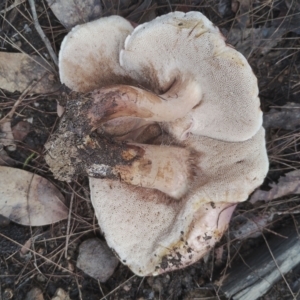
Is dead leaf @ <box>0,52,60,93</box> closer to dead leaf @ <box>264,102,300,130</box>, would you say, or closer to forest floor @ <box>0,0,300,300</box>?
forest floor @ <box>0,0,300,300</box>

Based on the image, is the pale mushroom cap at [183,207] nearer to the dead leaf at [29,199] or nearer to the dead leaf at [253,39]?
the dead leaf at [29,199]

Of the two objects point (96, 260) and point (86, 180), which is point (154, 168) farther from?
point (96, 260)

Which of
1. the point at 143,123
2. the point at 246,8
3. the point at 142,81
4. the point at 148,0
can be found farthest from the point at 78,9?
the point at 246,8

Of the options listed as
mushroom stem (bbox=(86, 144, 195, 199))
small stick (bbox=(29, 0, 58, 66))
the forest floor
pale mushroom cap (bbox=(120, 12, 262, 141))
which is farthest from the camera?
the forest floor

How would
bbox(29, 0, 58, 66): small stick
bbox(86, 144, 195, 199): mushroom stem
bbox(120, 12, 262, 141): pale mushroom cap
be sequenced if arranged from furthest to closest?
bbox(29, 0, 58, 66): small stick < bbox(86, 144, 195, 199): mushroom stem < bbox(120, 12, 262, 141): pale mushroom cap

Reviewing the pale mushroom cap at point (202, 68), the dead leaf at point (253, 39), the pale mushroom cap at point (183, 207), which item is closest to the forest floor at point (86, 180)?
the dead leaf at point (253, 39)

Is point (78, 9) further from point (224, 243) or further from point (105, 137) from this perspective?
point (224, 243)

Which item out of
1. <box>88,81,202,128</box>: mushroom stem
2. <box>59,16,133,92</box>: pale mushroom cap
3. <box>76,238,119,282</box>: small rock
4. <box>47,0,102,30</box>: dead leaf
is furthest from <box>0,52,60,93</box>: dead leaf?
<box>76,238,119,282</box>: small rock
